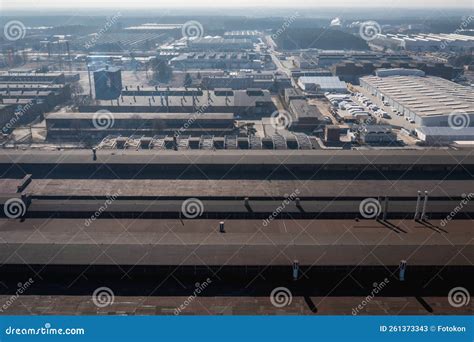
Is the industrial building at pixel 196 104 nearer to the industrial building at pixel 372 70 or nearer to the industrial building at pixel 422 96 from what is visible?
the industrial building at pixel 422 96

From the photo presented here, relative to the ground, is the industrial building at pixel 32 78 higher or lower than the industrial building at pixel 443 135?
higher

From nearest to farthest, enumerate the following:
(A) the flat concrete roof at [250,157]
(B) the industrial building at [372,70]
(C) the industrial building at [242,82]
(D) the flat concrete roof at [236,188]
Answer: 1. (D) the flat concrete roof at [236,188]
2. (A) the flat concrete roof at [250,157]
3. (C) the industrial building at [242,82]
4. (B) the industrial building at [372,70]

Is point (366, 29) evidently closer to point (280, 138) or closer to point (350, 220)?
point (280, 138)

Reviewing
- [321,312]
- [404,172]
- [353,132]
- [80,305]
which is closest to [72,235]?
[80,305]

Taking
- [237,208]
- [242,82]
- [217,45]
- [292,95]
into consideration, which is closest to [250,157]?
[237,208]

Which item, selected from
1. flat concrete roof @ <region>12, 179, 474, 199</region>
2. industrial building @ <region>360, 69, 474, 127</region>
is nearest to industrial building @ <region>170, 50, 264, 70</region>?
industrial building @ <region>360, 69, 474, 127</region>

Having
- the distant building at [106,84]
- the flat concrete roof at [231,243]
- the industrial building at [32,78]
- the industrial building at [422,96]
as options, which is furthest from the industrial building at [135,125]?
the industrial building at [32,78]
